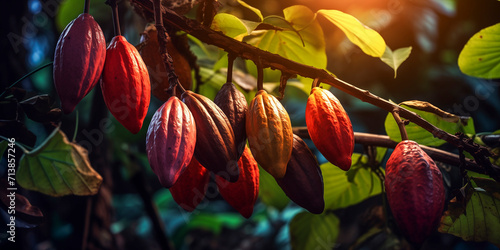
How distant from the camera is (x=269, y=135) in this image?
36 centimetres

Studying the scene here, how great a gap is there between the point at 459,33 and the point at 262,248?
900 mm

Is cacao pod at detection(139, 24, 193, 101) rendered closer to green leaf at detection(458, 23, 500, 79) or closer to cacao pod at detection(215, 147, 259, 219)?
cacao pod at detection(215, 147, 259, 219)

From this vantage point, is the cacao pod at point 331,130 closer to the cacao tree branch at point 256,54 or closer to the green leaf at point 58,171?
the cacao tree branch at point 256,54

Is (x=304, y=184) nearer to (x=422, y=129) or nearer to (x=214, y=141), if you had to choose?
(x=214, y=141)

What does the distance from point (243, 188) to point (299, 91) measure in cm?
65

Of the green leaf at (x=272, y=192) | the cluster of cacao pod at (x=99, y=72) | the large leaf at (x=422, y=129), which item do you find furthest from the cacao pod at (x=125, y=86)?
the green leaf at (x=272, y=192)

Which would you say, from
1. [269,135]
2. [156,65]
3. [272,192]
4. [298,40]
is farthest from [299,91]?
[269,135]

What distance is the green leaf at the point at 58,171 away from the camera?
52 centimetres

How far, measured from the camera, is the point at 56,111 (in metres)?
0.51

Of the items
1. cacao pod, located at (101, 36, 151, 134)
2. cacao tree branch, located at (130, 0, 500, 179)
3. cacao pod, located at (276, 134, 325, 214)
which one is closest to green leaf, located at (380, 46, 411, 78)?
cacao tree branch, located at (130, 0, 500, 179)

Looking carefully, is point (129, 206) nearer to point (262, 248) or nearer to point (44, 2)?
point (262, 248)

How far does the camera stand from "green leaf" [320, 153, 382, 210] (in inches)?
25.4

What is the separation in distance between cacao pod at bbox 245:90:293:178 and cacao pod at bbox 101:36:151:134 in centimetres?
10

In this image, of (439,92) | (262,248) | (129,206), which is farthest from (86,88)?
(129,206)
